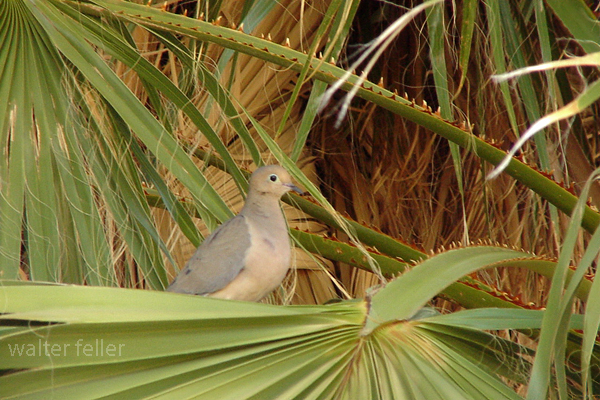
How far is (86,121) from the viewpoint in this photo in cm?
161

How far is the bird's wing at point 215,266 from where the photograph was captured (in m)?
1.72

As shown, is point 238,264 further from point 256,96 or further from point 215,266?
point 256,96

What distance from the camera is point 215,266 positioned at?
1.73 meters

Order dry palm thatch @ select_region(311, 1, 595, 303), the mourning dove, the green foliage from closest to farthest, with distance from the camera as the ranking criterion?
1. the green foliage
2. the mourning dove
3. dry palm thatch @ select_region(311, 1, 595, 303)

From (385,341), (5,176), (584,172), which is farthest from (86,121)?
(584,172)

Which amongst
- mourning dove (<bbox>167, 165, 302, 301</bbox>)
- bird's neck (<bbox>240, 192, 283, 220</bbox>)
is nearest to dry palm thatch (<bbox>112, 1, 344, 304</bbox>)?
bird's neck (<bbox>240, 192, 283, 220</bbox>)

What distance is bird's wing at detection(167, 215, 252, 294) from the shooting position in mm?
1719

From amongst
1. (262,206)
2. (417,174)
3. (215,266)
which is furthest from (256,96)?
(215,266)

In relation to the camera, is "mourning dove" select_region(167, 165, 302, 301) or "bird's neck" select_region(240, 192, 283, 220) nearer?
"mourning dove" select_region(167, 165, 302, 301)

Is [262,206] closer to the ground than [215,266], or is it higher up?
higher up

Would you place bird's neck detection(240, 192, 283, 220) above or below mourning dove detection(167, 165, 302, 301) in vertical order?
above

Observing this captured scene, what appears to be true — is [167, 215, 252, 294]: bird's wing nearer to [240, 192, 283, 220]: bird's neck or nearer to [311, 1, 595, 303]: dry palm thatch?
[240, 192, 283, 220]: bird's neck

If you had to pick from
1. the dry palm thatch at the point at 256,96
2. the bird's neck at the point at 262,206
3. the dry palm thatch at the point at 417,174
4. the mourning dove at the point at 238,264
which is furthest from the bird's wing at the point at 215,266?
the dry palm thatch at the point at 417,174

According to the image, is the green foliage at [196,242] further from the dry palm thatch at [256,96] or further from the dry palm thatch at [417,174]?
the dry palm thatch at [417,174]
